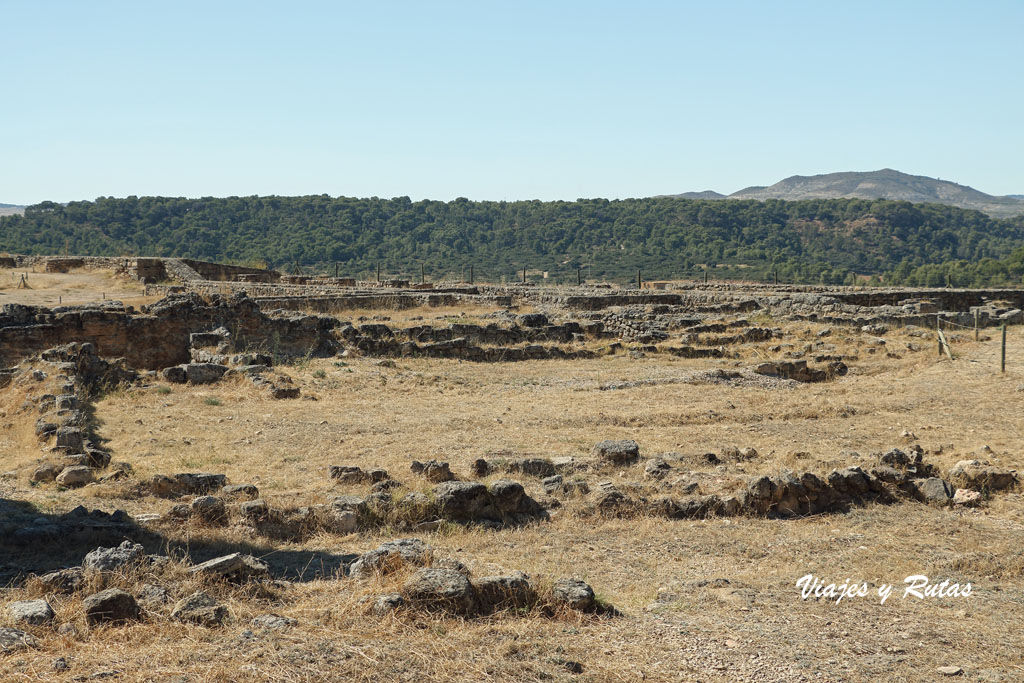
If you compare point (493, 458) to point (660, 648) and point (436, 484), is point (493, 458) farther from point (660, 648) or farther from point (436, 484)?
point (660, 648)

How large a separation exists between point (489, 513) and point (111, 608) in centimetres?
409

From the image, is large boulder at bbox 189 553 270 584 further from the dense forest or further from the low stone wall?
the dense forest

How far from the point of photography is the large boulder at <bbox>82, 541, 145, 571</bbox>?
5.85 metres

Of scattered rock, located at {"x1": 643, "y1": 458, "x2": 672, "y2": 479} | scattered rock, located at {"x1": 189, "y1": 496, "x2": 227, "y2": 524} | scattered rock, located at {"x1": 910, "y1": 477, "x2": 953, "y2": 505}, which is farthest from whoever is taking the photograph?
scattered rock, located at {"x1": 643, "y1": 458, "x2": 672, "y2": 479}

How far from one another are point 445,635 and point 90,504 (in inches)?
184

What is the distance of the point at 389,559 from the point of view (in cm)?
646

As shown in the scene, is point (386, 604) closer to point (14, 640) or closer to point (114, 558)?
point (114, 558)

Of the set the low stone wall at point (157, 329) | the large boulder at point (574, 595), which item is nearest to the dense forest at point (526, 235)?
the low stone wall at point (157, 329)

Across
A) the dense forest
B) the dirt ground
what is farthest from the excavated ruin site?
the dense forest

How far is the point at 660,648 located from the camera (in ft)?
17.7

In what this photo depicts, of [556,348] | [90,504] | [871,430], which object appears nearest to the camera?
[90,504]

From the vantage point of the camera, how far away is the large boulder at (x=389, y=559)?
6.39 m

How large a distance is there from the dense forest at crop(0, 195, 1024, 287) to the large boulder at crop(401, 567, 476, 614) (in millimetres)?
63565

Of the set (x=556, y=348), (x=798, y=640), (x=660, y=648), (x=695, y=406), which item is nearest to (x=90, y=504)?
(x=660, y=648)
